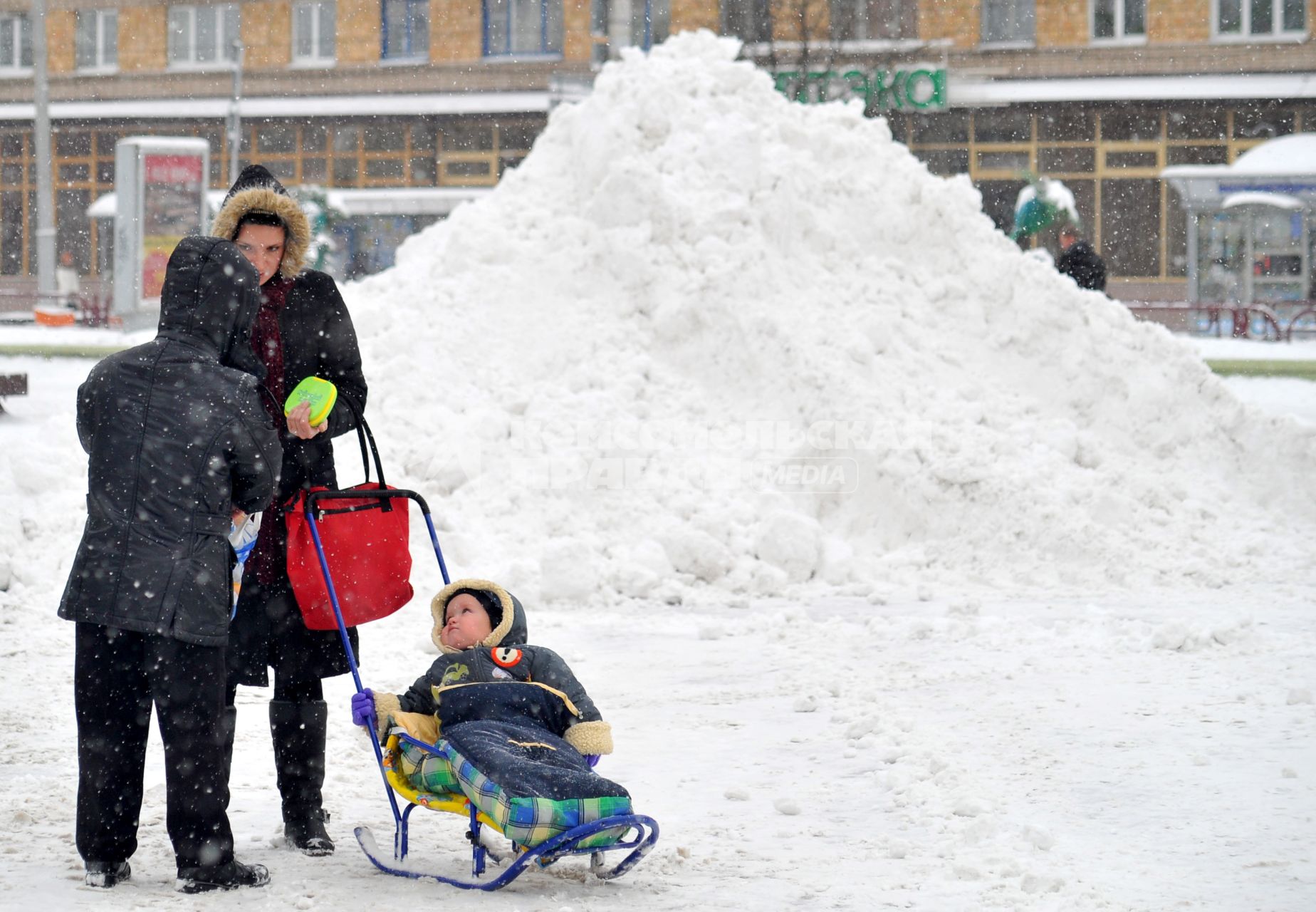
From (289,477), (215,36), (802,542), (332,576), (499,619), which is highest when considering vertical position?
(215,36)

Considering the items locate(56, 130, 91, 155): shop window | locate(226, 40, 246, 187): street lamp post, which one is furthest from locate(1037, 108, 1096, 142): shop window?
locate(56, 130, 91, 155): shop window

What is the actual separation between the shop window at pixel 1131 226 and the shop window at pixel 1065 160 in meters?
0.58

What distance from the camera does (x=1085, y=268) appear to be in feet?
44.0

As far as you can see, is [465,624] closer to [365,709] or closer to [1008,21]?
[365,709]

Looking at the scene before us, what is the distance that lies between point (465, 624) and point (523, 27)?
1373 inches

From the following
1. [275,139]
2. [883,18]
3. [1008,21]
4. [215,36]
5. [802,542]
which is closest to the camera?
[802,542]

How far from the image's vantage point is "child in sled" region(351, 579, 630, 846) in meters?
3.63

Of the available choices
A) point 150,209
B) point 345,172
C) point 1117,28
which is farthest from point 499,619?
point 345,172

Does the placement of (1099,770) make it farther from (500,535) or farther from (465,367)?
(465,367)

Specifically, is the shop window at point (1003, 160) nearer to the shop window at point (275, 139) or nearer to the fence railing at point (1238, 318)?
the fence railing at point (1238, 318)

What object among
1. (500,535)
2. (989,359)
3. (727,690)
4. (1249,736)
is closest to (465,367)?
(500,535)

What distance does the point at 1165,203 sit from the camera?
3328cm

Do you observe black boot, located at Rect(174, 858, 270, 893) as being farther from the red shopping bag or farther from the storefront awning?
the storefront awning

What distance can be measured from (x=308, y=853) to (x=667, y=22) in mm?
33972
